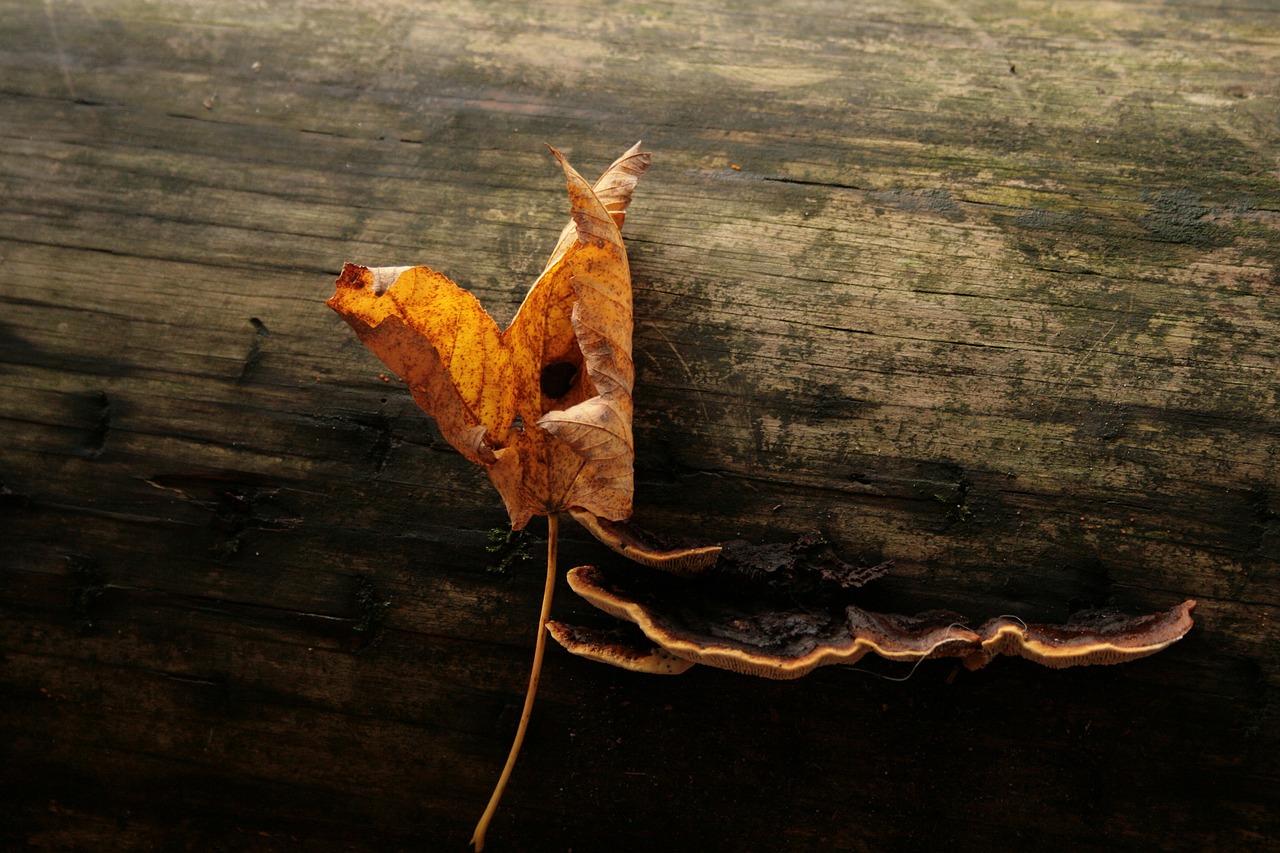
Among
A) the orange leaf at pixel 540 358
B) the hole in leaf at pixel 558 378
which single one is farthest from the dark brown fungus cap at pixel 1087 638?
the hole in leaf at pixel 558 378

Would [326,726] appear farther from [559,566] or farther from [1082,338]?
[1082,338]

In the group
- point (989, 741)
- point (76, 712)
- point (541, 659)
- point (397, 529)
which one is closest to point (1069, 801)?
point (989, 741)

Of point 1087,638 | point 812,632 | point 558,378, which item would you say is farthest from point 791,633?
point 558,378

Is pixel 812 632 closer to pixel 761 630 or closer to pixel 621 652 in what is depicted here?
pixel 761 630

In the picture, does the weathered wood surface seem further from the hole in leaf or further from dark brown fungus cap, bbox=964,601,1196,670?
the hole in leaf

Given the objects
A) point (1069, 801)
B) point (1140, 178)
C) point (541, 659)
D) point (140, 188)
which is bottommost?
point (1069, 801)

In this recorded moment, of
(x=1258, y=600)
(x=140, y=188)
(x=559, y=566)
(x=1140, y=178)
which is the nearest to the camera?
(x=1258, y=600)
